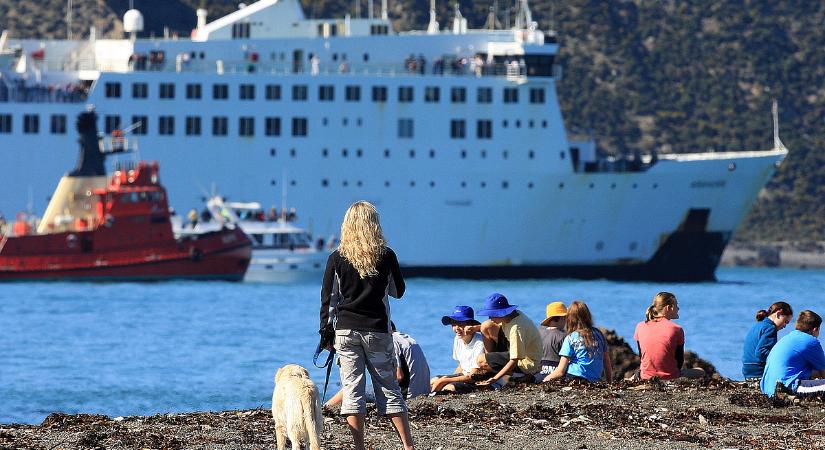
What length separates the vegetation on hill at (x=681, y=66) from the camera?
283 ft

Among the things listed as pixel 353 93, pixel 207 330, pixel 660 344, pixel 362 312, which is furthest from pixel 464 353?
pixel 353 93

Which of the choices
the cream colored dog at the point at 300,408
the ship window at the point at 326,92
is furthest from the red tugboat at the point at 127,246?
the cream colored dog at the point at 300,408

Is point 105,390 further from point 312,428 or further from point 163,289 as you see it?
point 163,289

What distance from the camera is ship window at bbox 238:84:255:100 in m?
47.9

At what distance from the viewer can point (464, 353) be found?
47.9 ft

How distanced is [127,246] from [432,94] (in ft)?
28.9

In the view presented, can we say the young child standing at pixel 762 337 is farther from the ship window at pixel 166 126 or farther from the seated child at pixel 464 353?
the ship window at pixel 166 126

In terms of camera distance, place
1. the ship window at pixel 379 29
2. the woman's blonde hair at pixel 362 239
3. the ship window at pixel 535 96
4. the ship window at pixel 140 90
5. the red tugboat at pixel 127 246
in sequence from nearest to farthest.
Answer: the woman's blonde hair at pixel 362 239 < the red tugboat at pixel 127 246 < the ship window at pixel 140 90 < the ship window at pixel 535 96 < the ship window at pixel 379 29

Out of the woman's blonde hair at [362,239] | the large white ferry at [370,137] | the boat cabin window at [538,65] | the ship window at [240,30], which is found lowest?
the large white ferry at [370,137]

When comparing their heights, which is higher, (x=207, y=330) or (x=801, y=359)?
(x=801, y=359)

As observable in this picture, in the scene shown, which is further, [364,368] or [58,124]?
[58,124]

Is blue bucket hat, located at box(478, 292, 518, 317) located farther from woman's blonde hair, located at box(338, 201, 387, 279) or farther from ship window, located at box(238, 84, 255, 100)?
ship window, located at box(238, 84, 255, 100)

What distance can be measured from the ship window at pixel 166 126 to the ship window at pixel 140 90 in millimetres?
718

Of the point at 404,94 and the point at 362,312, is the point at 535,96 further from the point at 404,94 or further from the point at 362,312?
the point at 362,312
